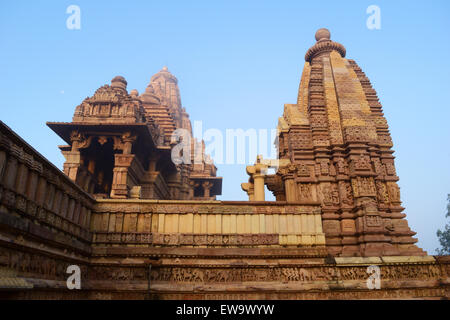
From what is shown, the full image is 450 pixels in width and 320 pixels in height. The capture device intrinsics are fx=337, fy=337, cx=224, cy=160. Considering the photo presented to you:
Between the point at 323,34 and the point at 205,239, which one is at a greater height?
the point at 323,34

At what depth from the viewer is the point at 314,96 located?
565 inches

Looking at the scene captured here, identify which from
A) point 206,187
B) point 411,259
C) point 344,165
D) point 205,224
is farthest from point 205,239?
point 206,187

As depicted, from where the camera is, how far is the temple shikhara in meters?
6.85

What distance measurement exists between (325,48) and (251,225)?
10.7m

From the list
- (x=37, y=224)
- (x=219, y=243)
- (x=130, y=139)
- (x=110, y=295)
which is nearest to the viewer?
(x=37, y=224)

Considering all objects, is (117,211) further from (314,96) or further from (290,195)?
(314,96)

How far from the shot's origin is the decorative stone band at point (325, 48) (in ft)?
54.4

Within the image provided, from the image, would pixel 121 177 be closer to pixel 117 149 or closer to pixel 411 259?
pixel 117 149

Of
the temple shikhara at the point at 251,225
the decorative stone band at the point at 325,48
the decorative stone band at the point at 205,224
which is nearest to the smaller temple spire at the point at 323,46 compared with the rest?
the decorative stone band at the point at 325,48

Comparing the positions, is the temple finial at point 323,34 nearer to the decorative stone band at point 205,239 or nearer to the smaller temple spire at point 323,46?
the smaller temple spire at point 323,46

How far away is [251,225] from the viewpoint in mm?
10102

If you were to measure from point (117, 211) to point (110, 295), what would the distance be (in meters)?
Answer: 2.32

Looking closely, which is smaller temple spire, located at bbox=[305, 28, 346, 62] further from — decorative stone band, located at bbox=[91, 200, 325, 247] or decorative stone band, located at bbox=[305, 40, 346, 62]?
decorative stone band, located at bbox=[91, 200, 325, 247]

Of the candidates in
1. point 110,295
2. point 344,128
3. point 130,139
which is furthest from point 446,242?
point 110,295
